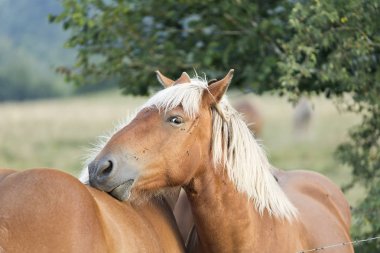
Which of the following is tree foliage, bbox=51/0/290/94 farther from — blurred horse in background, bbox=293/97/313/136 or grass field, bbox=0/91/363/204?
blurred horse in background, bbox=293/97/313/136

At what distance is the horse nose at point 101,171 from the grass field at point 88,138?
6.52 m

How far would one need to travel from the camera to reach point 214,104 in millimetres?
4793

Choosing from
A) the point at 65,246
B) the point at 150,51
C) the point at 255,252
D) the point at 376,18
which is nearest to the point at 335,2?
the point at 376,18

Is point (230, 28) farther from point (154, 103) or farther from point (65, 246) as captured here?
point (65, 246)

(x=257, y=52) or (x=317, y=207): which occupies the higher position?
(x=257, y=52)

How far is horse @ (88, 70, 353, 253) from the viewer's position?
4.45m

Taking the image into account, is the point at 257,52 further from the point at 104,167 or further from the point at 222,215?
the point at 104,167

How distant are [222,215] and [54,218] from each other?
1.34 meters

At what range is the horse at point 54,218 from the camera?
12.1 ft

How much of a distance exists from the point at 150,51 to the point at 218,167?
11.6 feet

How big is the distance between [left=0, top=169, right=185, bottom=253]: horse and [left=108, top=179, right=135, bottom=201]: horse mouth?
0.22 metres

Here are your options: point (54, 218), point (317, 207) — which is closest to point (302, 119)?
point (317, 207)

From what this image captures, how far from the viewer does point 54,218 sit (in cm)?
375

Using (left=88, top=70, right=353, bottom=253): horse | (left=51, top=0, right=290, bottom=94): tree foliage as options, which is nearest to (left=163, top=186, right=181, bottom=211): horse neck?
(left=88, top=70, right=353, bottom=253): horse
